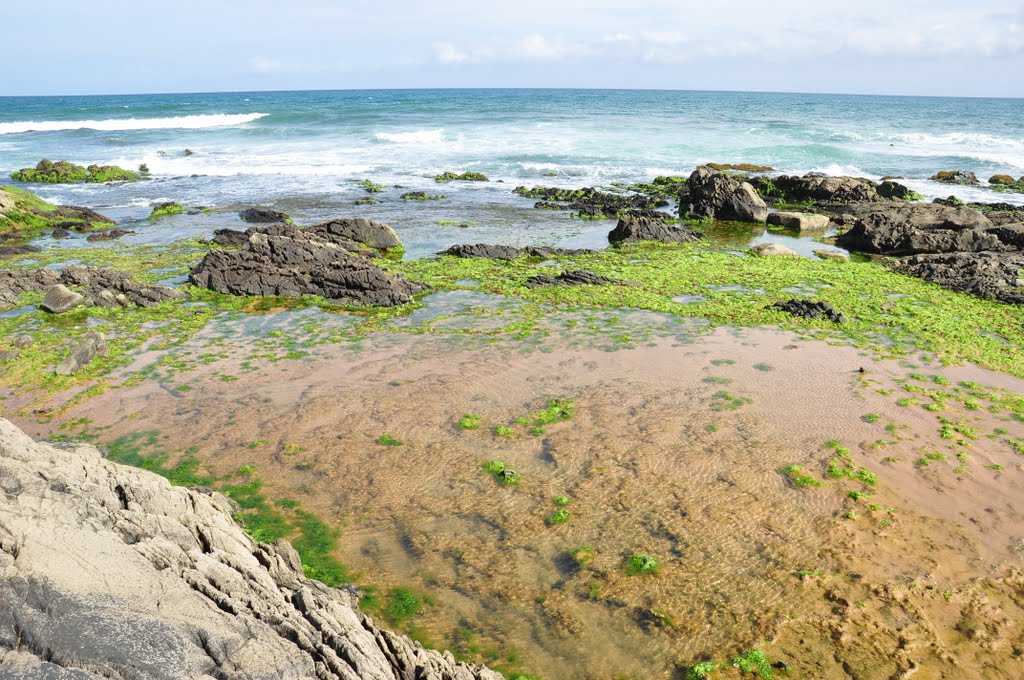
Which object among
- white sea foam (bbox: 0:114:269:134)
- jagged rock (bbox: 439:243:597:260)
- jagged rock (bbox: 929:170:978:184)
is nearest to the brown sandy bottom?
jagged rock (bbox: 439:243:597:260)

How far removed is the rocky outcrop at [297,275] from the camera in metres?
16.6

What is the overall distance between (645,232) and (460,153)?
29656 millimetres

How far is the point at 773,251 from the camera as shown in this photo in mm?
21531

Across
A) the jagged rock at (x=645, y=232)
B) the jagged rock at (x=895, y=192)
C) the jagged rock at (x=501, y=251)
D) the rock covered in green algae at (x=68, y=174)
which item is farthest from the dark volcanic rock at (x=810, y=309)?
the rock covered in green algae at (x=68, y=174)

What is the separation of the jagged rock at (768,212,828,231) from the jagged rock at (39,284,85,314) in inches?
945

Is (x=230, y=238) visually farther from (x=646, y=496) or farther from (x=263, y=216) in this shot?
(x=646, y=496)

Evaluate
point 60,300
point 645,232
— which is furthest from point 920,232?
point 60,300

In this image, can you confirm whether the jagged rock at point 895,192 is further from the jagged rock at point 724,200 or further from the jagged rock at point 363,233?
the jagged rock at point 363,233

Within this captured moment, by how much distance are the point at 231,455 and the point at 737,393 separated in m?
8.05

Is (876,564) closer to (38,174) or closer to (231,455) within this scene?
(231,455)

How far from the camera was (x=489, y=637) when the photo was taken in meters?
6.20

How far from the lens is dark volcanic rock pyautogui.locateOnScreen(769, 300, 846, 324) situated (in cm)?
1502

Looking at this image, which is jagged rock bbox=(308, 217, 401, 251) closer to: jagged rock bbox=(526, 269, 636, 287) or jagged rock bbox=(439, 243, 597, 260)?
jagged rock bbox=(439, 243, 597, 260)

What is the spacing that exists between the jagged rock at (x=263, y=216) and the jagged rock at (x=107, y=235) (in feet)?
14.2
